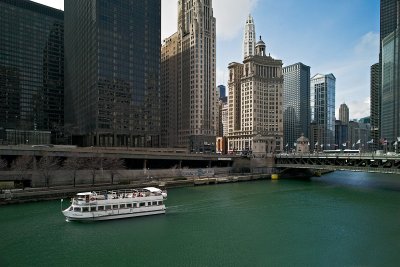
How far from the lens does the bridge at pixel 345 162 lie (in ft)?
324

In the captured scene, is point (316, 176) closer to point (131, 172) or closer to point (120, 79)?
point (131, 172)

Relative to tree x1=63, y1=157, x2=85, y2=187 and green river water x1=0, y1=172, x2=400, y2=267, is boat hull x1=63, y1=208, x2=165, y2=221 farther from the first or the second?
tree x1=63, y1=157, x2=85, y2=187

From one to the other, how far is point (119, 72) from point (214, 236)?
449 ft

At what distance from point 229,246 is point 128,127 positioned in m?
137

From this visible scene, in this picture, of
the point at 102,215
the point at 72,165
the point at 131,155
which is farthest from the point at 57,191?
the point at 131,155

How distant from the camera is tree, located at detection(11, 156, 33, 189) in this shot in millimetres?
87938

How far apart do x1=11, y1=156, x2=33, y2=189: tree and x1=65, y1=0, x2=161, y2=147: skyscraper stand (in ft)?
236

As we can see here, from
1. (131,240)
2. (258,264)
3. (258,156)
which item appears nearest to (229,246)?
(258,264)

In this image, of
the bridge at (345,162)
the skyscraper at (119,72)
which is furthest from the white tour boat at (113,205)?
the skyscraper at (119,72)

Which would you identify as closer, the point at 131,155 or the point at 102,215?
the point at 102,215

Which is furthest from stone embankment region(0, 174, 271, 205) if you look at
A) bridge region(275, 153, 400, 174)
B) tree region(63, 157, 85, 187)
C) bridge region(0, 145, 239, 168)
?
bridge region(275, 153, 400, 174)

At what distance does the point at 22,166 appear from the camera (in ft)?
293

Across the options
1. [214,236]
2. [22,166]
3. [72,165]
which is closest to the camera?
[214,236]

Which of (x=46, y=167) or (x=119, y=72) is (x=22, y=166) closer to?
(x=46, y=167)
